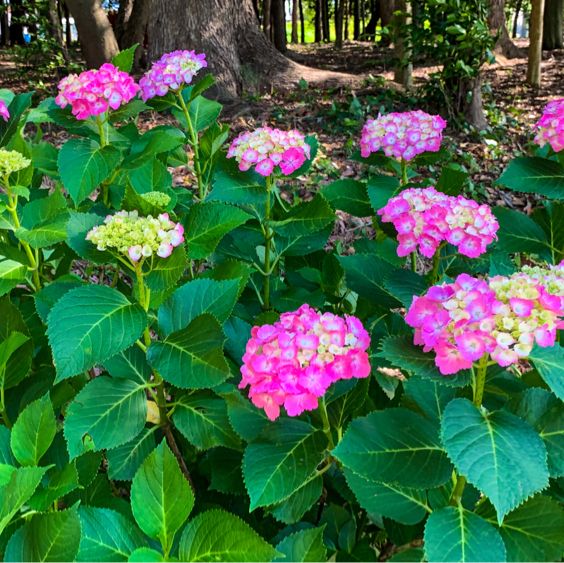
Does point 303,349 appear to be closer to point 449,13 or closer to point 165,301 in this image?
point 165,301

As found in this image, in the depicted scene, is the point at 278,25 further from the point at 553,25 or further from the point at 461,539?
the point at 461,539

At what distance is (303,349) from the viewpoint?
106 cm

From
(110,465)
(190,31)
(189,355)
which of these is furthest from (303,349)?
(190,31)

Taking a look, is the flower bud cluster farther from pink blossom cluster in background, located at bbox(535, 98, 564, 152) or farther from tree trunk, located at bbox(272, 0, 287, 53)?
tree trunk, located at bbox(272, 0, 287, 53)

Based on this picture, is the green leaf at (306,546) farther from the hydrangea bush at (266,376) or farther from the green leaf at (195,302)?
the green leaf at (195,302)

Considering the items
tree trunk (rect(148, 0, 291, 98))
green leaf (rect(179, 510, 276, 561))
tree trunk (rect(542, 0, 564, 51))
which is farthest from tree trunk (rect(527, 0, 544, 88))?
green leaf (rect(179, 510, 276, 561))

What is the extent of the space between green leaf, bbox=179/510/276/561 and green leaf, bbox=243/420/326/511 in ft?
0.37

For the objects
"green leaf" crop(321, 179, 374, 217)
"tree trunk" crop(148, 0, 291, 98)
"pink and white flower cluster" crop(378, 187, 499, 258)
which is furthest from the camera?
"tree trunk" crop(148, 0, 291, 98)

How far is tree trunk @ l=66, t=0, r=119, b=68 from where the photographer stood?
20.5ft

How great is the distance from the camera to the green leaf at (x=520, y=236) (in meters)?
1.75

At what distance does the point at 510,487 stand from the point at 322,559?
0.35m

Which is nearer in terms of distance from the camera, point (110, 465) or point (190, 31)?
point (110, 465)

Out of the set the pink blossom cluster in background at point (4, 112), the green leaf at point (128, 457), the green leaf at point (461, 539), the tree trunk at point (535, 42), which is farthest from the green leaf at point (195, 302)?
the tree trunk at point (535, 42)

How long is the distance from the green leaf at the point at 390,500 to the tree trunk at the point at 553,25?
11.1 m
